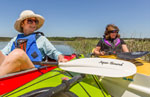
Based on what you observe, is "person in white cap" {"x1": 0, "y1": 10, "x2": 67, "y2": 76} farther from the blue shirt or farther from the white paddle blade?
the white paddle blade

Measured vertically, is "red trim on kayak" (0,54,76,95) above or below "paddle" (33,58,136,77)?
below

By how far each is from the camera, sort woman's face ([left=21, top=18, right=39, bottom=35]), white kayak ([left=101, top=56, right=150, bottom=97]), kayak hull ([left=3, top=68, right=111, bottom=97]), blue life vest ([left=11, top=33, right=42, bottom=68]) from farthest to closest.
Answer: woman's face ([left=21, top=18, right=39, bottom=35]) < blue life vest ([left=11, top=33, right=42, bottom=68]) < white kayak ([left=101, top=56, right=150, bottom=97]) < kayak hull ([left=3, top=68, right=111, bottom=97])

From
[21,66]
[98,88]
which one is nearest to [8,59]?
[21,66]

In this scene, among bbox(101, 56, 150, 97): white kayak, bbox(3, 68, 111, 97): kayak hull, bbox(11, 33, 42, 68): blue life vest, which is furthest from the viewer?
bbox(11, 33, 42, 68): blue life vest

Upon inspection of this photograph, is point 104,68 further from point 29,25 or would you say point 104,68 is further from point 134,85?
point 29,25

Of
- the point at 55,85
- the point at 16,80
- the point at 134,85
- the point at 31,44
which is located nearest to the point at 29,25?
the point at 31,44

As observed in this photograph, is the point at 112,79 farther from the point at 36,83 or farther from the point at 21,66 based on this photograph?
the point at 21,66

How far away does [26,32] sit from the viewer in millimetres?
2346

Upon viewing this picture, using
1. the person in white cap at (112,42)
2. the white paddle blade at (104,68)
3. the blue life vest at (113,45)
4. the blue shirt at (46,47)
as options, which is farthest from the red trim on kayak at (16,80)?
the blue life vest at (113,45)

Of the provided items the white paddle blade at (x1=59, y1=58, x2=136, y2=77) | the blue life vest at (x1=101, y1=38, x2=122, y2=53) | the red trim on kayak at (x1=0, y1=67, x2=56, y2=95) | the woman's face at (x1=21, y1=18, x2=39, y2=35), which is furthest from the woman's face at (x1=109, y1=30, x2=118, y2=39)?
the red trim on kayak at (x1=0, y1=67, x2=56, y2=95)

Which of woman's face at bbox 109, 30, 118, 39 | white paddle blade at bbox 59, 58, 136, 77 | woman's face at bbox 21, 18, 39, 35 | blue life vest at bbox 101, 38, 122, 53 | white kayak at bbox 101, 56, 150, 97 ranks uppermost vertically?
woman's face at bbox 21, 18, 39, 35

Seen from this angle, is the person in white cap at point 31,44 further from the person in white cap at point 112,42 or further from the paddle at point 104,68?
the person in white cap at point 112,42

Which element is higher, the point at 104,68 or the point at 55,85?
the point at 104,68

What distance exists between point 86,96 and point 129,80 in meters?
0.62
